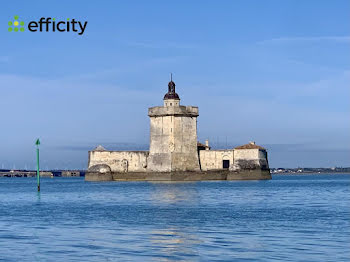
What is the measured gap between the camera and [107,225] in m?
22.0

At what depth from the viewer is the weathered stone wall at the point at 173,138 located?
64.2 metres

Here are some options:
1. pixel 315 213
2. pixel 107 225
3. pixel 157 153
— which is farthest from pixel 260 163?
pixel 107 225

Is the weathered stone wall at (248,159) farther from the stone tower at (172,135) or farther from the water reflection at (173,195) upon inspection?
the water reflection at (173,195)

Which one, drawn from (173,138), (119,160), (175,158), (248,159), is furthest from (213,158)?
(119,160)

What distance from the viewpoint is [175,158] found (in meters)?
64.3

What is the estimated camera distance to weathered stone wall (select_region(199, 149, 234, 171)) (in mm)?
68312

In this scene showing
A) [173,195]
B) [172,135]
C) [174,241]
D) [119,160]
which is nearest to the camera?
[174,241]

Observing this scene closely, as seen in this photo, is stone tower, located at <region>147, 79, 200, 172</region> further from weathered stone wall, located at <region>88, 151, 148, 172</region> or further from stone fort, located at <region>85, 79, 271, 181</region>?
weathered stone wall, located at <region>88, 151, 148, 172</region>

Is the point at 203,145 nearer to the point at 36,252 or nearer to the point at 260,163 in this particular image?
the point at 260,163

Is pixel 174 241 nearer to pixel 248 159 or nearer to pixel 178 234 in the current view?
pixel 178 234

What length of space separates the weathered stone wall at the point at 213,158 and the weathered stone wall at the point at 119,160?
5.86 meters

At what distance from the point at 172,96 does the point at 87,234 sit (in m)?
46.5

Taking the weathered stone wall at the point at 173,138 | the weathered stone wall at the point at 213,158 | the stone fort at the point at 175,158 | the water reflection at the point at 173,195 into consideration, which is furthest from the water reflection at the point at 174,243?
the weathered stone wall at the point at 213,158

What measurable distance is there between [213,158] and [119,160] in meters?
9.55
